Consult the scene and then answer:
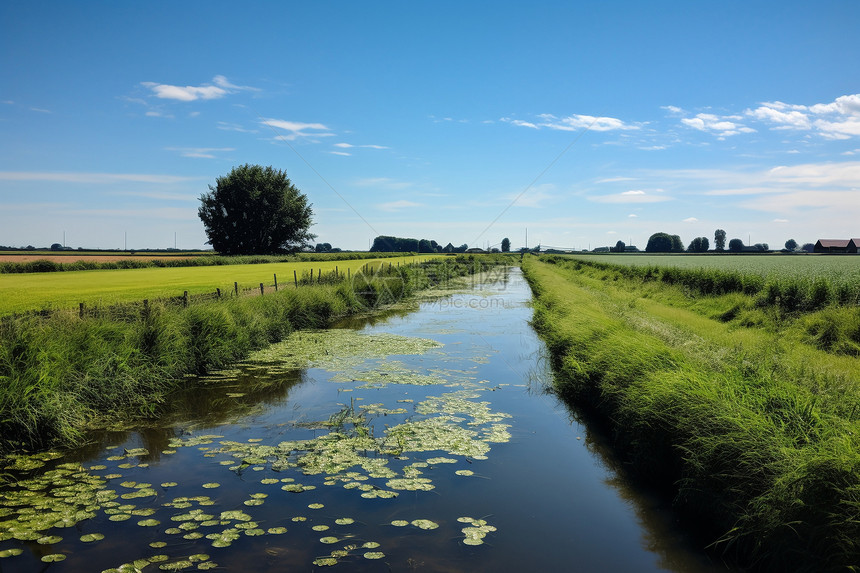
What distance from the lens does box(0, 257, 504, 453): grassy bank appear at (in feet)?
21.5

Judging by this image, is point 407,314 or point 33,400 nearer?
point 33,400

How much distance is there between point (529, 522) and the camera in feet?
16.2

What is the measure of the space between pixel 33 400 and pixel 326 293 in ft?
41.4

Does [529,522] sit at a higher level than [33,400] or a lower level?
lower

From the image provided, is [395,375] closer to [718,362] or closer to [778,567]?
[718,362]

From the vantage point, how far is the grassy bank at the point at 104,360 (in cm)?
655

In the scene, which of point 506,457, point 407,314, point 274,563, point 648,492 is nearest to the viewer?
point 274,563

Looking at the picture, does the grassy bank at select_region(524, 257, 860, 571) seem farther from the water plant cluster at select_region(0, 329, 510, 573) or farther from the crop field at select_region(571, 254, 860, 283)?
the crop field at select_region(571, 254, 860, 283)

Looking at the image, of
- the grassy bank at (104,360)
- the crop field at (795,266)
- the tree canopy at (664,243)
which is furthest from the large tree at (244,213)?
the tree canopy at (664,243)

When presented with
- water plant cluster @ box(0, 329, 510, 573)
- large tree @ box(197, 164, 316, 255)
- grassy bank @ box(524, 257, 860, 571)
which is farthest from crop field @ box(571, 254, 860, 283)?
large tree @ box(197, 164, 316, 255)

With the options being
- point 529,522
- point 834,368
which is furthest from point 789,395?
point 834,368

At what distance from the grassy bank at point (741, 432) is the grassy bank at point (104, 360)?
7233mm

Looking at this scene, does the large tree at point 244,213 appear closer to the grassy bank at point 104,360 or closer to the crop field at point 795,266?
the crop field at point 795,266

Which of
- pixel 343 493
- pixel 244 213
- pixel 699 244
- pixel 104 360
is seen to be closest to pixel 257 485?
pixel 343 493
